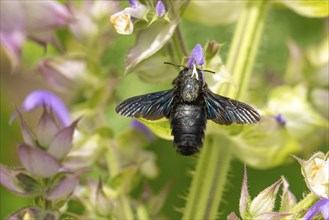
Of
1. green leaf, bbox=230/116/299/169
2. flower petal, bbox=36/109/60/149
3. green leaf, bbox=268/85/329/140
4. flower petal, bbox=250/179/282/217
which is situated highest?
green leaf, bbox=268/85/329/140

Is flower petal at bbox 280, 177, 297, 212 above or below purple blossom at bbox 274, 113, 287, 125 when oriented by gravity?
below

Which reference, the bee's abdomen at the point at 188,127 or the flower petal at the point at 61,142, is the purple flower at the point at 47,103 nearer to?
the flower petal at the point at 61,142

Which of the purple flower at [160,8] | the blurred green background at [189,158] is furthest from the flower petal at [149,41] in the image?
the blurred green background at [189,158]

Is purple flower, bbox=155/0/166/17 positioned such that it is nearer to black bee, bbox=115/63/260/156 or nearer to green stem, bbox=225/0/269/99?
black bee, bbox=115/63/260/156

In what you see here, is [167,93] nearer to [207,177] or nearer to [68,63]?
[207,177]

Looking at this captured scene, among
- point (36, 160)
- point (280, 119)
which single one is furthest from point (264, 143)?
point (36, 160)

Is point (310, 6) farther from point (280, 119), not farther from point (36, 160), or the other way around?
point (36, 160)

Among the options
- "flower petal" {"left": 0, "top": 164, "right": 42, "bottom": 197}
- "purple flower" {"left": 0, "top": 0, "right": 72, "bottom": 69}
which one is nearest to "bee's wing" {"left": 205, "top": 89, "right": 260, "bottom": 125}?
"flower petal" {"left": 0, "top": 164, "right": 42, "bottom": 197}
